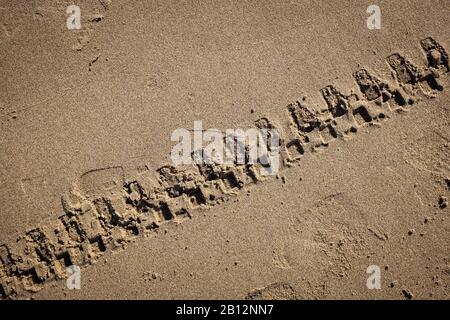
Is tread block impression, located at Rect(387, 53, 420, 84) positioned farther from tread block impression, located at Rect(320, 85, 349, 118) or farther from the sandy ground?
tread block impression, located at Rect(320, 85, 349, 118)

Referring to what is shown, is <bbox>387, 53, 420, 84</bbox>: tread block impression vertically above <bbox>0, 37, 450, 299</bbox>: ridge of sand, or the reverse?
<bbox>387, 53, 420, 84</bbox>: tread block impression

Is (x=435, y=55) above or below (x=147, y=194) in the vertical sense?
above

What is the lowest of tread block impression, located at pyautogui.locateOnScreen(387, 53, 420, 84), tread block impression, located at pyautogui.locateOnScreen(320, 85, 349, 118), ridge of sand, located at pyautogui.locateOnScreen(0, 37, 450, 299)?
ridge of sand, located at pyautogui.locateOnScreen(0, 37, 450, 299)

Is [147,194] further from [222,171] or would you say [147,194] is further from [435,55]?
[435,55]

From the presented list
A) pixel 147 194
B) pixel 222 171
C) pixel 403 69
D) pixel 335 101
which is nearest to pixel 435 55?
pixel 403 69

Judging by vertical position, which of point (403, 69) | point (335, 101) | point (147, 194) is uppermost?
point (403, 69)

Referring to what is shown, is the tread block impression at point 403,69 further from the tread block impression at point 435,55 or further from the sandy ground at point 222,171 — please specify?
the tread block impression at point 435,55

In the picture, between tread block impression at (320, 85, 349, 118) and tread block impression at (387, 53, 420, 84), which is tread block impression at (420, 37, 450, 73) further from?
tread block impression at (320, 85, 349, 118)

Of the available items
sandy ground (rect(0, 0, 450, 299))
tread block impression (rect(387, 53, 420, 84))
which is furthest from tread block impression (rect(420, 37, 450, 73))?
tread block impression (rect(387, 53, 420, 84))

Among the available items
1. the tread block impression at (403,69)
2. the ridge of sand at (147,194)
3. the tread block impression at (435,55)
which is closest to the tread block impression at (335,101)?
the ridge of sand at (147,194)
